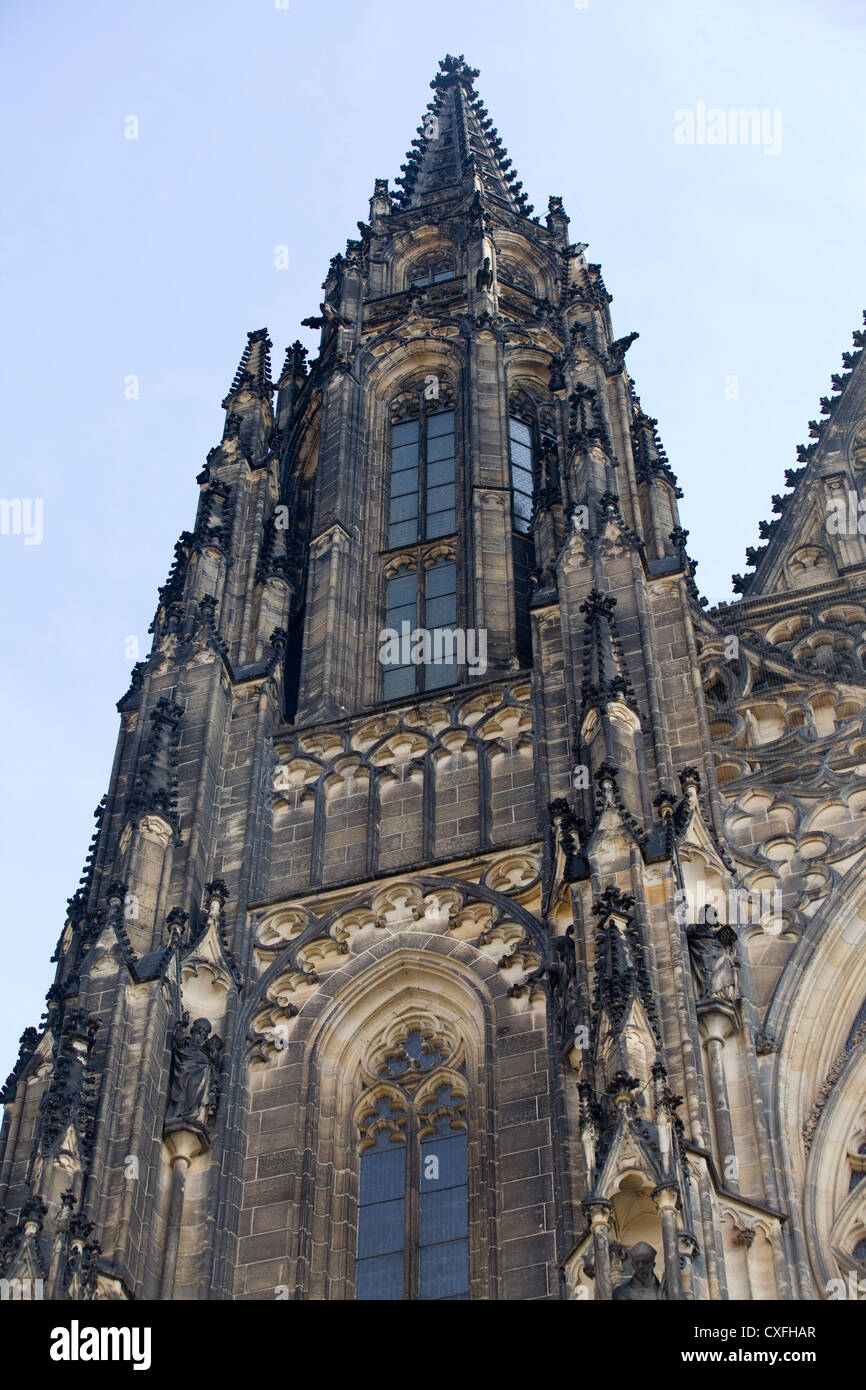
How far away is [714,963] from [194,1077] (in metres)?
4.66

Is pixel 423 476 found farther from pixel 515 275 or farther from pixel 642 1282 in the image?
pixel 642 1282

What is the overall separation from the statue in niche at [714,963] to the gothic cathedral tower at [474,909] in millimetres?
34

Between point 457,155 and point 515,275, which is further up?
point 457,155

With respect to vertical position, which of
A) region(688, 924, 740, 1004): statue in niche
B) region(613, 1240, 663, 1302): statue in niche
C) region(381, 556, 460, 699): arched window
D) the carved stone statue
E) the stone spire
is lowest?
region(613, 1240, 663, 1302): statue in niche

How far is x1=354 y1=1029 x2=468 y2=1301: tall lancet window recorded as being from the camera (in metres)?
20.1

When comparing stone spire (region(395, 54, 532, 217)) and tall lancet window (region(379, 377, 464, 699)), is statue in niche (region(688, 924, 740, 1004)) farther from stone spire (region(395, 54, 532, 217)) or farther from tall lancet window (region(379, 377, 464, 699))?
stone spire (region(395, 54, 532, 217))

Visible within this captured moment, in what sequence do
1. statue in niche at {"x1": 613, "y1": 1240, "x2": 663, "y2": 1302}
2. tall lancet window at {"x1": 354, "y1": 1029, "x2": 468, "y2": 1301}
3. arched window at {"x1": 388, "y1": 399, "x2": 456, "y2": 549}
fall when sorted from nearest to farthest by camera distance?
statue in niche at {"x1": 613, "y1": 1240, "x2": 663, "y2": 1302} < tall lancet window at {"x1": 354, "y1": 1029, "x2": 468, "y2": 1301} < arched window at {"x1": 388, "y1": 399, "x2": 456, "y2": 549}

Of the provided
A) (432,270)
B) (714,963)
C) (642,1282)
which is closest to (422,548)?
(432,270)

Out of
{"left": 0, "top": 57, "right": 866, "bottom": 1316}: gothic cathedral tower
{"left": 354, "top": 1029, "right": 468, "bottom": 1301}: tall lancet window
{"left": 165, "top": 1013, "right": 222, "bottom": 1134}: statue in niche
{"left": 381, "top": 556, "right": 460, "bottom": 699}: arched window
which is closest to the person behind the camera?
{"left": 0, "top": 57, "right": 866, "bottom": 1316}: gothic cathedral tower

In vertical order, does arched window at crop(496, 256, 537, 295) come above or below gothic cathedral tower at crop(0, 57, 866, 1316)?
above

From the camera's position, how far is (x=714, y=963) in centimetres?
2056

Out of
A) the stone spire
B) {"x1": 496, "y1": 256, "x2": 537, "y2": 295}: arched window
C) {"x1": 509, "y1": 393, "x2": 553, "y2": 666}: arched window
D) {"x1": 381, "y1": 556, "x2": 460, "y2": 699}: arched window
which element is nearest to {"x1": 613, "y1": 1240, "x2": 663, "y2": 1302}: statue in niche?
{"x1": 509, "y1": 393, "x2": 553, "y2": 666}: arched window

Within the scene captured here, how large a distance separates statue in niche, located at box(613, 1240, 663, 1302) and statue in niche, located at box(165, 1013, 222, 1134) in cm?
544

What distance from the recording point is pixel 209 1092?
21375 mm
